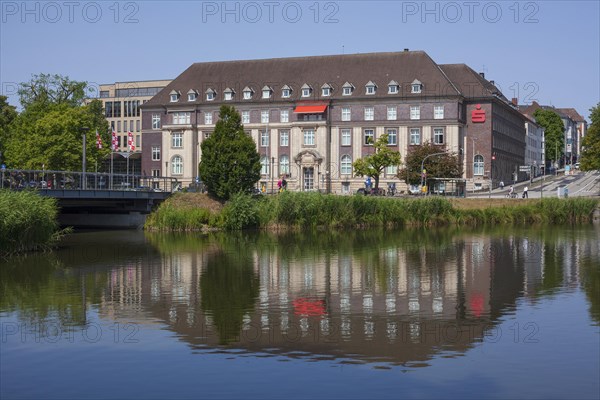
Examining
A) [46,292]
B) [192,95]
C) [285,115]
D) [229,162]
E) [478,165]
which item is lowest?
[46,292]

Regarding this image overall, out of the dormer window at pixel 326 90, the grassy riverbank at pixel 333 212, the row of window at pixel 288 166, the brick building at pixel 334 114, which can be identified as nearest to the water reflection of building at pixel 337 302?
the grassy riverbank at pixel 333 212

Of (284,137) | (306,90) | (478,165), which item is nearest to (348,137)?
(306,90)

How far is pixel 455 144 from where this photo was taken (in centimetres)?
9844

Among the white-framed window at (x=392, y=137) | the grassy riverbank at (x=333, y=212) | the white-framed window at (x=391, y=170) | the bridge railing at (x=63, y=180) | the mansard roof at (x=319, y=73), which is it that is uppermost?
the mansard roof at (x=319, y=73)

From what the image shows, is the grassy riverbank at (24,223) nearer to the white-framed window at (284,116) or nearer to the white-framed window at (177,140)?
the white-framed window at (284,116)

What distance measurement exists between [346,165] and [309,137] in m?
5.89

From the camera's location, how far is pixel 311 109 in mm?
102938

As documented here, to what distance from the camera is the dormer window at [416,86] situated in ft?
326

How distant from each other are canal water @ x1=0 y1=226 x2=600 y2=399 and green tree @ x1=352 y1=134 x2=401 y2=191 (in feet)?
171

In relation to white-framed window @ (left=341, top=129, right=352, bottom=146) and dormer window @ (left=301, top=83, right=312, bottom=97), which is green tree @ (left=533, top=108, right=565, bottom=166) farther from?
dormer window @ (left=301, top=83, right=312, bottom=97)

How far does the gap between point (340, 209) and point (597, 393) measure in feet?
162

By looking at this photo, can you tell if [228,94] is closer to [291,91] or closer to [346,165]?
[291,91]

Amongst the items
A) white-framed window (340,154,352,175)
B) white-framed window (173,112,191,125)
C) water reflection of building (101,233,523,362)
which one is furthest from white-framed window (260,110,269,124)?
water reflection of building (101,233,523,362)

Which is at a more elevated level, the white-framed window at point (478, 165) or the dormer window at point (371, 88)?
the dormer window at point (371, 88)
